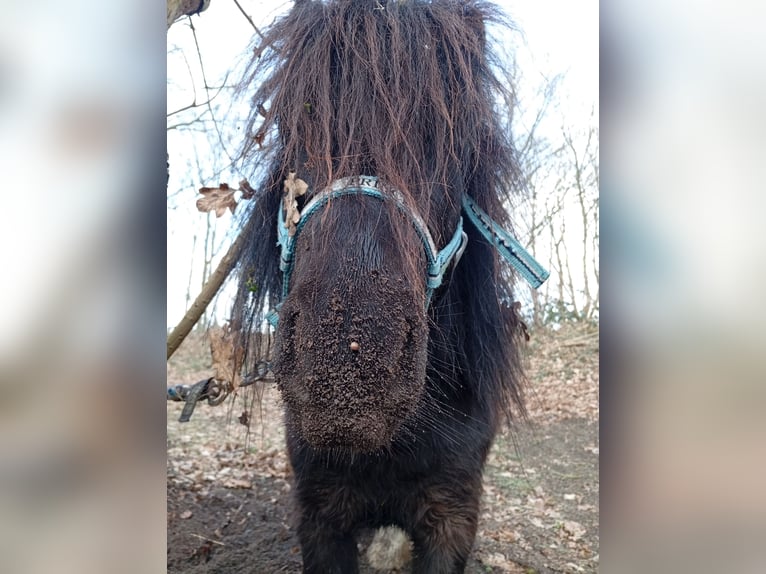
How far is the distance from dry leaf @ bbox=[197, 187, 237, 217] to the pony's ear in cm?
110

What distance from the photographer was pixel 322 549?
5.99 ft

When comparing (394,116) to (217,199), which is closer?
(394,116)

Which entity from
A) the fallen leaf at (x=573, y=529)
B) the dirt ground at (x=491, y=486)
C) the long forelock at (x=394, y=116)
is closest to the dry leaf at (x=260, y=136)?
the long forelock at (x=394, y=116)

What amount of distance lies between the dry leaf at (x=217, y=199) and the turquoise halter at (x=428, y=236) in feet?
1.09

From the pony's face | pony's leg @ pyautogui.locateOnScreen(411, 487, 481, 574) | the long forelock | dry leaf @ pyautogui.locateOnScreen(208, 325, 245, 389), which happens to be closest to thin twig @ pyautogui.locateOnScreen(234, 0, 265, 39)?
the long forelock

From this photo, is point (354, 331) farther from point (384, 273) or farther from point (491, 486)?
point (491, 486)

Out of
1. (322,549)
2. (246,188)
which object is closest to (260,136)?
(246,188)

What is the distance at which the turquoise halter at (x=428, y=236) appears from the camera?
1.34m

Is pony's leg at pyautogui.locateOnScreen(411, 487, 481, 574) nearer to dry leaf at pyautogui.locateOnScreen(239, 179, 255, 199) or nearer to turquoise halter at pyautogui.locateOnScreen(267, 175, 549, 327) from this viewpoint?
turquoise halter at pyautogui.locateOnScreen(267, 175, 549, 327)

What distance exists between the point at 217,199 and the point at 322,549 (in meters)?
1.41

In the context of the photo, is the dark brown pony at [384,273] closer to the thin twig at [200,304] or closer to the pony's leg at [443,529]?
the pony's leg at [443,529]
